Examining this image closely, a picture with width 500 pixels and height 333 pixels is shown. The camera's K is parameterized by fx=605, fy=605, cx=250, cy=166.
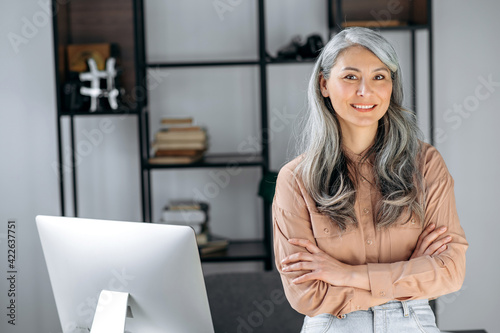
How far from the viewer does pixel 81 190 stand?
3311 mm

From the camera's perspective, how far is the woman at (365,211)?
1631 mm

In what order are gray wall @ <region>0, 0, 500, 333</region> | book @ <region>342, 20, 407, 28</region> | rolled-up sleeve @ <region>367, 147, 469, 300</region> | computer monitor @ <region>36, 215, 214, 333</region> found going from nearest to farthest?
computer monitor @ <region>36, 215, 214, 333</region> < rolled-up sleeve @ <region>367, 147, 469, 300</region> < book @ <region>342, 20, 407, 28</region> < gray wall @ <region>0, 0, 500, 333</region>

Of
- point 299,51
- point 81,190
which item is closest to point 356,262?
point 299,51

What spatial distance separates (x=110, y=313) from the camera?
4.66 ft

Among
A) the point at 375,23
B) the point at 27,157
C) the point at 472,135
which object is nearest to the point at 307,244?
the point at 375,23

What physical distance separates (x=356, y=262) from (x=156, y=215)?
5.93 ft

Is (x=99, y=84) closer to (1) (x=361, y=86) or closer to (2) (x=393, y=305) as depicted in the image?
(1) (x=361, y=86)

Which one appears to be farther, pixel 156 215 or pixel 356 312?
pixel 156 215

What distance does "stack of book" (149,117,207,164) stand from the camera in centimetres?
298

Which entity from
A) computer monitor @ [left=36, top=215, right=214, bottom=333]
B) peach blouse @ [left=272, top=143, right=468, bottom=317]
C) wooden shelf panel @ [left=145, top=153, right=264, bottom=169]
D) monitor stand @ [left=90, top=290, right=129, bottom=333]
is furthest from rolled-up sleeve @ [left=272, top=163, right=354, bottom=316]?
wooden shelf panel @ [left=145, top=153, right=264, bottom=169]

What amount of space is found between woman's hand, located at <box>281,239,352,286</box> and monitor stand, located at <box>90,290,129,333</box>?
0.49 metres

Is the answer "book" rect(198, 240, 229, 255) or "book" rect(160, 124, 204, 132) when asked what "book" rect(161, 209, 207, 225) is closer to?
"book" rect(198, 240, 229, 255)

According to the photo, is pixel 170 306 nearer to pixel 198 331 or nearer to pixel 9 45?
pixel 198 331

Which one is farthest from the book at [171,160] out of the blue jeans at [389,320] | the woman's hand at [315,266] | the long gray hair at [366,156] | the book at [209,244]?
the blue jeans at [389,320]
